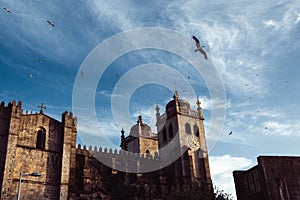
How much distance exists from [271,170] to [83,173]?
24.8m

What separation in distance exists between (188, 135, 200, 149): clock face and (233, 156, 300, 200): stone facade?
20.4 m

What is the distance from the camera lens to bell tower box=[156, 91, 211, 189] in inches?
2141

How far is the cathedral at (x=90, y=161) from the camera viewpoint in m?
39.0

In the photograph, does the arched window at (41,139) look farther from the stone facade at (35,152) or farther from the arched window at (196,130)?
the arched window at (196,130)

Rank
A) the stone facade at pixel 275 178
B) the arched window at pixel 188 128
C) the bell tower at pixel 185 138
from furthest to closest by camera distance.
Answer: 1. the arched window at pixel 188 128
2. the bell tower at pixel 185 138
3. the stone facade at pixel 275 178

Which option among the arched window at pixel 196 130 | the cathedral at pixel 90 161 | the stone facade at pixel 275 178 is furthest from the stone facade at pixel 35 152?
the arched window at pixel 196 130

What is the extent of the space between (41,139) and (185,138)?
2596cm

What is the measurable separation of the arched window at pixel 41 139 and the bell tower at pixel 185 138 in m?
23.1

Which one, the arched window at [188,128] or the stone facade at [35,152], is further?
the arched window at [188,128]

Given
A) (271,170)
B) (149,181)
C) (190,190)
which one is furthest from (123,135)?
(271,170)

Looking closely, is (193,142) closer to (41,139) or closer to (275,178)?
(275,178)

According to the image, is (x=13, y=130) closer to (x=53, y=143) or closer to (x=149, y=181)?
(x=53, y=143)

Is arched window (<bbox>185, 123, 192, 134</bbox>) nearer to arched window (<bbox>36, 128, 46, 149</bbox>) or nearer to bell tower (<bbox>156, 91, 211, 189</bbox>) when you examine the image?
bell tower (<bbox>156, 91, 211, 189</bbox>)

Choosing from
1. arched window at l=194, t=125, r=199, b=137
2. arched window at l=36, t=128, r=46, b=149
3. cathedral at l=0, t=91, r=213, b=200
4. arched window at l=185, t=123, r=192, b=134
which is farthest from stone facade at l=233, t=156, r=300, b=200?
arched window at l=36, t=128, r=46, b=149
